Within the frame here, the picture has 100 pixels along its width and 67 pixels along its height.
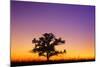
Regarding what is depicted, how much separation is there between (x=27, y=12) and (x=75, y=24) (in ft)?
1.60

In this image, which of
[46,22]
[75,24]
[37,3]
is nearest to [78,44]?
[75,24]

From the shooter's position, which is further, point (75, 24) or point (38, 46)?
point (75, 24)

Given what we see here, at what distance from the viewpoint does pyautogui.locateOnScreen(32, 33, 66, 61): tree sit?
1.78 metres

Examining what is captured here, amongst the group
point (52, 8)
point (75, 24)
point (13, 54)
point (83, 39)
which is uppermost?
point (52, 8)

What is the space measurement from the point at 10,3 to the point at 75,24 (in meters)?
0.65

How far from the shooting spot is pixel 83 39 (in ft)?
6.34

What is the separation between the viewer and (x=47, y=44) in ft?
5.93

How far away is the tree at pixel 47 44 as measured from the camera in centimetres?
178

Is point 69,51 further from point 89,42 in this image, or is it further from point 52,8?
point 52,8

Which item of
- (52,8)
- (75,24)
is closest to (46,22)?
(52,8)

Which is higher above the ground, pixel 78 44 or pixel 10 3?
pixel 10 3
